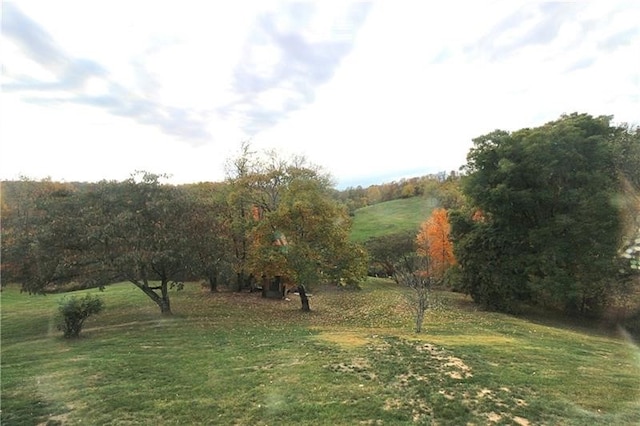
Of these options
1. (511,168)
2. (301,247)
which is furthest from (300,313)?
(511,168)

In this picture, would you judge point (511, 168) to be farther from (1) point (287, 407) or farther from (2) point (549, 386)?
(1) point (287, 407)

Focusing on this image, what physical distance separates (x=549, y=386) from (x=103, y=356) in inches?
480

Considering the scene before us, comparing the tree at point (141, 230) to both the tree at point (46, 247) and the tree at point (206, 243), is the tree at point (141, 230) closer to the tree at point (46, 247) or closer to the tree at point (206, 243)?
the tree at point (206, 243)

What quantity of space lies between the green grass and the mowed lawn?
46551 mm

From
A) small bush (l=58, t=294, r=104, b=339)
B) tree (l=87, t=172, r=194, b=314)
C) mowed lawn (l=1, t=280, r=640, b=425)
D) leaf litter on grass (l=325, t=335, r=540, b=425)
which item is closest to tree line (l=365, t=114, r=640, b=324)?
mowed lawn (l=1, t=280, r=640, b=425)

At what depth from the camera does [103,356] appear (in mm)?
11836

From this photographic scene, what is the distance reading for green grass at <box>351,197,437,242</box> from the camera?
6512 centimetres

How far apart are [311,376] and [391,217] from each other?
69302 mm

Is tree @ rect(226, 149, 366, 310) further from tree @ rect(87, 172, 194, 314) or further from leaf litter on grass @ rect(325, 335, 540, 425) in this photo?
leaf litter on grass @ rect(325, 335, 540, 425)

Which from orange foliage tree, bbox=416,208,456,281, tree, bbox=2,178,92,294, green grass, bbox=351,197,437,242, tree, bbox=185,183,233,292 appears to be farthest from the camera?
green grass, bbox=351,197,437,242

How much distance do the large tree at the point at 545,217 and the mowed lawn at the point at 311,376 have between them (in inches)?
359

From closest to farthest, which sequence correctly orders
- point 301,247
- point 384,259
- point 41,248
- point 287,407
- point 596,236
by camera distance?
1. point 287,407
2. point 41,248
3. point 301,247
4. point 596,236
5. point 384,259

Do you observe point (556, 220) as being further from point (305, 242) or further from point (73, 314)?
point (73, 314)

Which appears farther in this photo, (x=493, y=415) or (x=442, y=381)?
(x=442, y=381)
